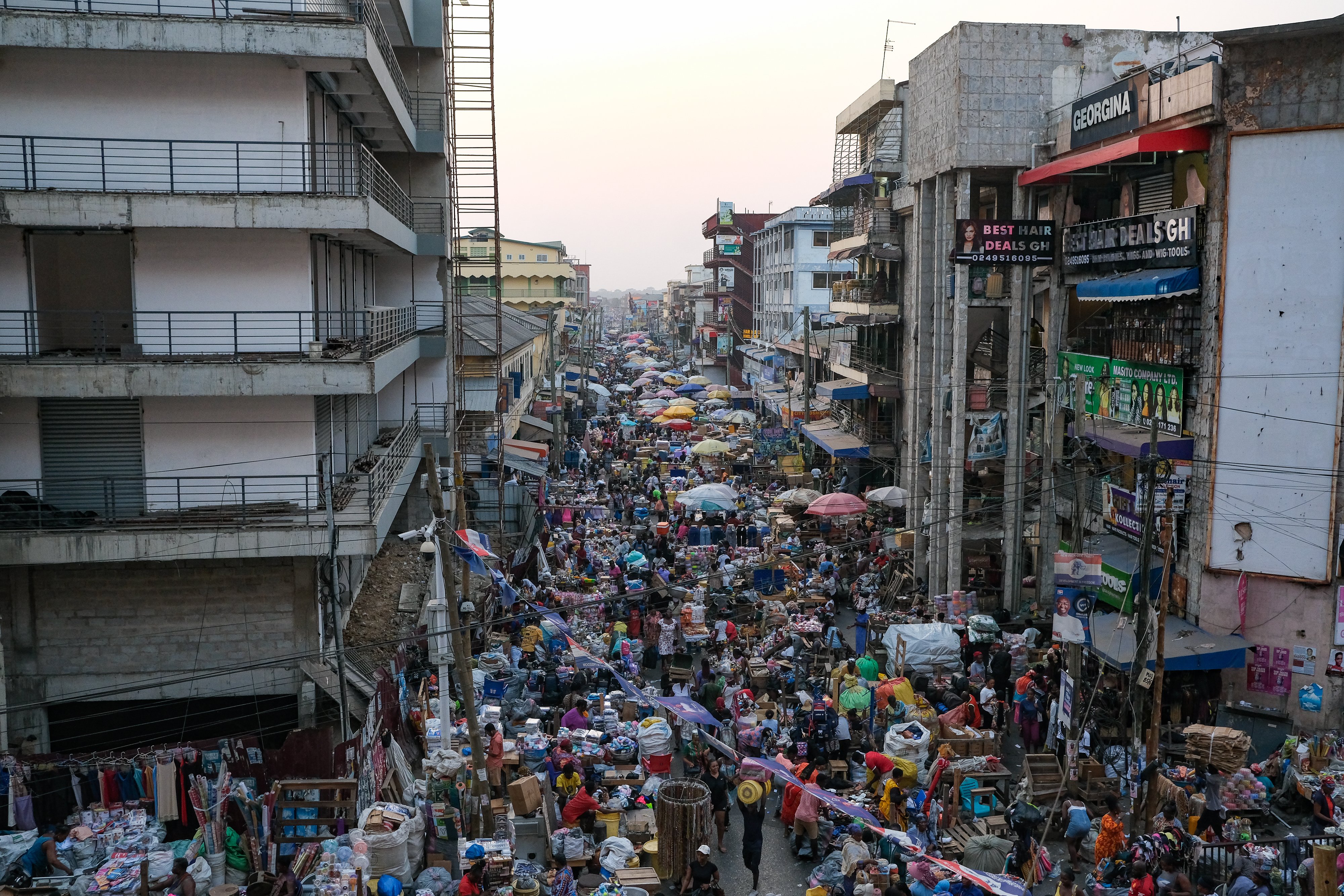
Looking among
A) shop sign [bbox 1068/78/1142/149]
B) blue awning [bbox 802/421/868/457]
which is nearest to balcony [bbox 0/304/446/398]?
shop sign [bbox 1068/78/1142/149]

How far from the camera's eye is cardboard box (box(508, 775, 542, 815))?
1418 cm

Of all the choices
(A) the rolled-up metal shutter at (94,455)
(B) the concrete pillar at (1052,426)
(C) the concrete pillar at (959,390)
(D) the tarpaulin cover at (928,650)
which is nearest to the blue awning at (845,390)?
(C) the concrete pillar at (959,390)

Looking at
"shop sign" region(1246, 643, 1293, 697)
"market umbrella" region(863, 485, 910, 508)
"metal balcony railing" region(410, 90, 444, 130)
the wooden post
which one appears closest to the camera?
the wooden post

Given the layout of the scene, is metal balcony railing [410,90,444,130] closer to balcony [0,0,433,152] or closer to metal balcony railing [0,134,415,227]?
balcony [0,0,433,152]

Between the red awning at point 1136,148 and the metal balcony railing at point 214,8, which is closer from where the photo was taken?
the metal balcony railing at point 214,8

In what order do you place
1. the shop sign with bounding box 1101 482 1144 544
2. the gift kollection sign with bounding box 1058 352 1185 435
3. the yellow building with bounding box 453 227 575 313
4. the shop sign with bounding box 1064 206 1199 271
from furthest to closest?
the yellow building with bounding box 453 227 575 313 → the shop sign with bounding box 1101 482 1144 544 → the gift kollection sign with bounding box 1058 352 1185 435 → the shop sign with bounding box 1064 206 1199 271

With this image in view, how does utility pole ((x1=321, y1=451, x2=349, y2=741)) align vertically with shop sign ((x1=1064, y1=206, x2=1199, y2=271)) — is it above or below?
below

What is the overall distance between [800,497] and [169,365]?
73.9 feet

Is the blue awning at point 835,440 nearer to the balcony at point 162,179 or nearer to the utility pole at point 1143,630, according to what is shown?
the utility pole at point 1143,630

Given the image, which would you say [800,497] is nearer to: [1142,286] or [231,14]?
[1142,286]

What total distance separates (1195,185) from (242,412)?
15475 mm

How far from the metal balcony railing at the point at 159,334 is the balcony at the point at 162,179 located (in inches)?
49.6

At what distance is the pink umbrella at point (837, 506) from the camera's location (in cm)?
2814

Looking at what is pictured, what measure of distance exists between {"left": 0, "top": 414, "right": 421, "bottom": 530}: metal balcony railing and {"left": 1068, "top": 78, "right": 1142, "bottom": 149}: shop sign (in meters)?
15.0
